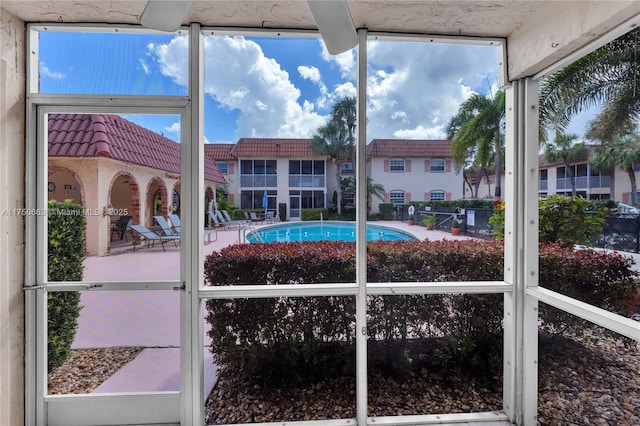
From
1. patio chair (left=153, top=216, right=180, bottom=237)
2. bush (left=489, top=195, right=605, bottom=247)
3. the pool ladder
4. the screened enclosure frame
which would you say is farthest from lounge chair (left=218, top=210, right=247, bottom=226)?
bush (left=489, top=195, right=605, bottom=247)

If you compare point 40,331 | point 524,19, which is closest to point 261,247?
point 40,331

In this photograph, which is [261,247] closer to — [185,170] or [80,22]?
[185,170]

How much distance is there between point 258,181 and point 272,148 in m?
0.27

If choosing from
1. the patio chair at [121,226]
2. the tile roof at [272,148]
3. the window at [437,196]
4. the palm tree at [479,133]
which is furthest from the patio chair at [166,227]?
the palm tree at [479,133]

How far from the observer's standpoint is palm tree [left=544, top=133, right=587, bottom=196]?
173 centimetres

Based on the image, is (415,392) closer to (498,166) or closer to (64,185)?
(498,166)

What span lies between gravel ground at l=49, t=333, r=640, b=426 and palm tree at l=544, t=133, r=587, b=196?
1.06m

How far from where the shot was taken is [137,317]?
1.91m

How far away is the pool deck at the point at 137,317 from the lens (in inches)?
73.8

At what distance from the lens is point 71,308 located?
1.92 metres

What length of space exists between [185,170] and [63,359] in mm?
1522

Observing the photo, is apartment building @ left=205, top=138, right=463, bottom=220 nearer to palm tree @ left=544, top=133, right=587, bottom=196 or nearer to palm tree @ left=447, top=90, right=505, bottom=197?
palm tree @ left=447, top=90, right=505, bottom=197

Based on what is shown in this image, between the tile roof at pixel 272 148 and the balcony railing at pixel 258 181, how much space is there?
0.50ft

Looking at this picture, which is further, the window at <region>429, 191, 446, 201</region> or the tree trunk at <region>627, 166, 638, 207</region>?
the window at <region>429, 191, 446, 201</region>
